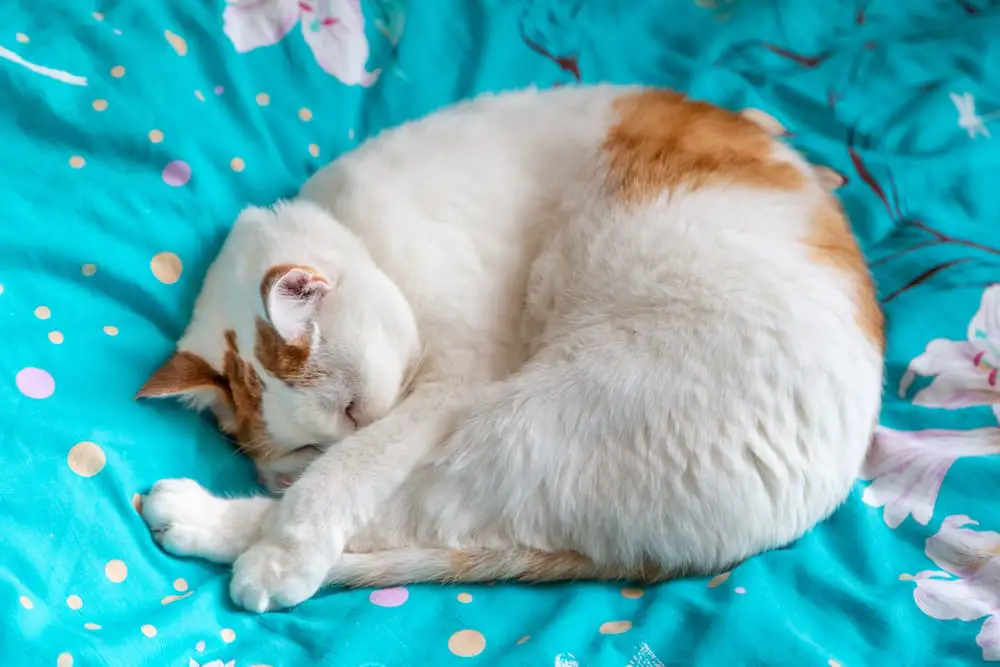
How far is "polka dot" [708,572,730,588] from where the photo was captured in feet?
4.01

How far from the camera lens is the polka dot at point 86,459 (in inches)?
48.4

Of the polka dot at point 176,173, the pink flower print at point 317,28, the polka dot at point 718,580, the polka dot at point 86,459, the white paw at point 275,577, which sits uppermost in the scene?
the pink flower print at point 317,28

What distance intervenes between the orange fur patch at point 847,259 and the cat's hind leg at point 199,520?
3.28 ft

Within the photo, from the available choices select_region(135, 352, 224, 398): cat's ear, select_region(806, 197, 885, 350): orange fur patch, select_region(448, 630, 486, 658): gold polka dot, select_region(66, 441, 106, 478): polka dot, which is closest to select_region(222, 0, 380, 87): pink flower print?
select_region(135, 352, 224, 398): cat's ear

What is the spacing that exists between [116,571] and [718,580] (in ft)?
2.82

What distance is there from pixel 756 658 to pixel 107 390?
1.06 m

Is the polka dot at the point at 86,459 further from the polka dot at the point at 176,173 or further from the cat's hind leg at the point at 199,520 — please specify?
the polka dot at the point at 176,173

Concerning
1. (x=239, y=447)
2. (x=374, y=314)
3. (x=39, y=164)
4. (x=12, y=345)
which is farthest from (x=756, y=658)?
(x=39, y=164)

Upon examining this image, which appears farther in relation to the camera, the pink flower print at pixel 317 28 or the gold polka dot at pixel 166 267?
the pink flower print at pixel 317 28

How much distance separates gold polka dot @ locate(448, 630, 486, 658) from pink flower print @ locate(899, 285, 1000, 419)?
0.92 meters

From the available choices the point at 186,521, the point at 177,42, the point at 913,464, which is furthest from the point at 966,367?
the point at 177,42

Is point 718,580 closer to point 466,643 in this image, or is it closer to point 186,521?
point 466,643

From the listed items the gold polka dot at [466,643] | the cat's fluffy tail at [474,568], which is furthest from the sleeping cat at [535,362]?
the gold polka dot at [466,643]

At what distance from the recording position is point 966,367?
5.08 ft
